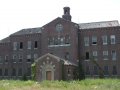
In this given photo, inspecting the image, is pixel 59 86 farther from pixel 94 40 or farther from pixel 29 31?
pixel 29 31

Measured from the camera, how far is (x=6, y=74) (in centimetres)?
4931

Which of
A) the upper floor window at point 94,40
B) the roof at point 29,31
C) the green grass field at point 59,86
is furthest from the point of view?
the roof at point 29,31

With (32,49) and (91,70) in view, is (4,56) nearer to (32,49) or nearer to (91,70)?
(32,49)

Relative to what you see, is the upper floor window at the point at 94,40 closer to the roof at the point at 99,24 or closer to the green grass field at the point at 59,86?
the roof at the point at 99,24

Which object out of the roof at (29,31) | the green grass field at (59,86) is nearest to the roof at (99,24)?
the roof at (29,31)

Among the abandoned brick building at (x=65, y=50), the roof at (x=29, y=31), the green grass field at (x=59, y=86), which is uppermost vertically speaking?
the roof at (x=29, y=31)

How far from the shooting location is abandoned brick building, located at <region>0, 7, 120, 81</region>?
3969 cm

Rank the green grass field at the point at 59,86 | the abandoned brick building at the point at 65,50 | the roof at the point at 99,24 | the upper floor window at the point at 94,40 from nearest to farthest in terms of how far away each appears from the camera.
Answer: the green grass field at the point at 59,86
the abandoned brick building at the point at 65,50
the upper floor window at the point at 94,40
the roof at the point at 99,24

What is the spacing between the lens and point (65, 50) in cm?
4334

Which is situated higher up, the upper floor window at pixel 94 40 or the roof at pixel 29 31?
the roof at pixel 29 31

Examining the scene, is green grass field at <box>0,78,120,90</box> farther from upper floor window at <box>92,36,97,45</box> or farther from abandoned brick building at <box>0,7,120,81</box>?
upper floor window at <box>92,36,97,45</box>

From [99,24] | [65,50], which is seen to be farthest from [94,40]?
[65,50]

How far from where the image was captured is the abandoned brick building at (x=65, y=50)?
3969cm

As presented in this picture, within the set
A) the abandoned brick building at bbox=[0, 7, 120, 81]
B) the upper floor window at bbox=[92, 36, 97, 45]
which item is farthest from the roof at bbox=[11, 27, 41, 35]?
the upper floor window at bbox=[92, 36, 97, 45]
